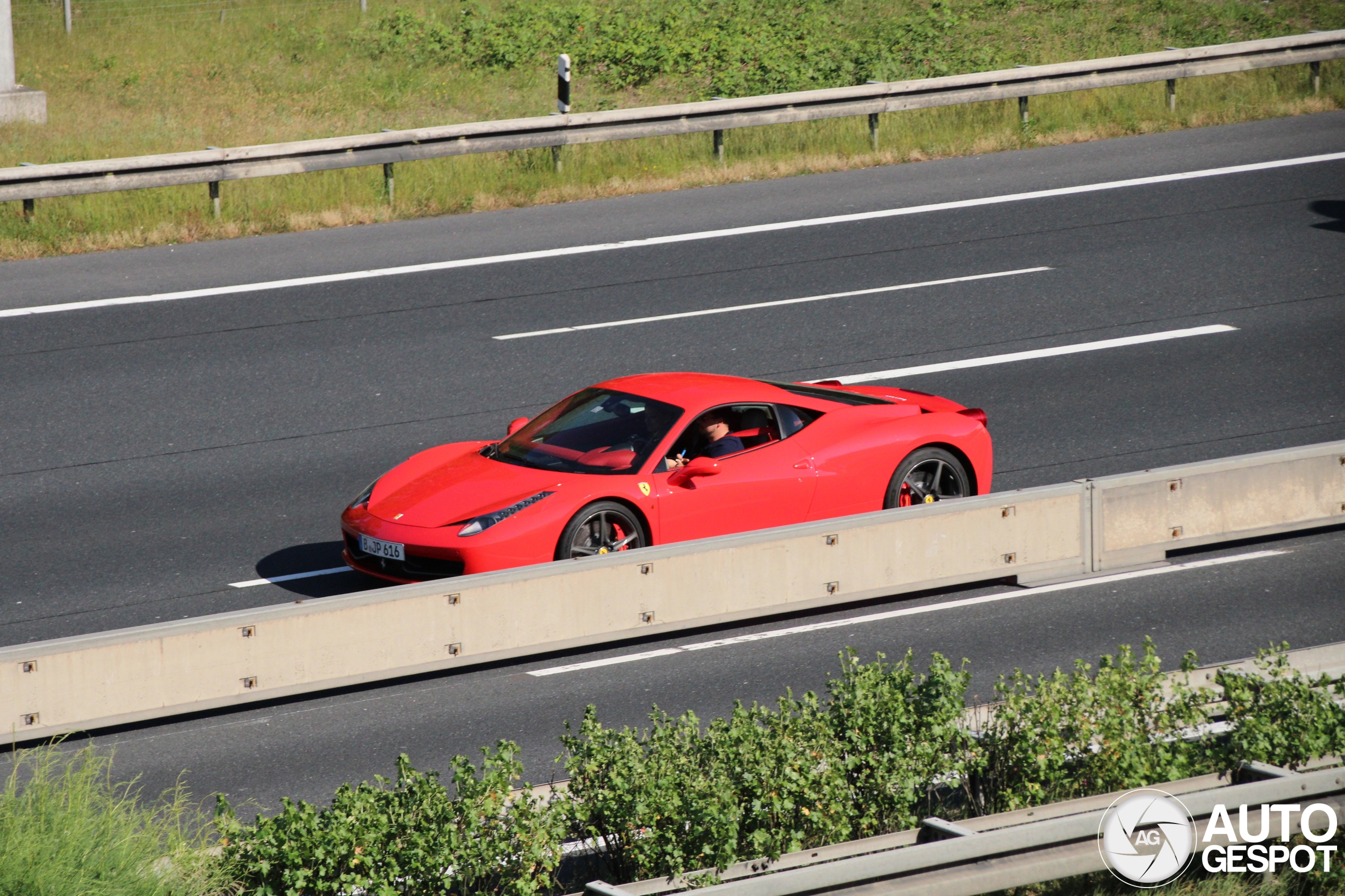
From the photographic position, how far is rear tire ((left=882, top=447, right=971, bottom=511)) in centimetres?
1127

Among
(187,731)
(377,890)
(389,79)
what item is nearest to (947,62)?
(389,79)

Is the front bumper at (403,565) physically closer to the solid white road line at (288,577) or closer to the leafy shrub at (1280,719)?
the solid white road line at (288,577)

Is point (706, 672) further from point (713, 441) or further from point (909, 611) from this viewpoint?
point (713, 441)

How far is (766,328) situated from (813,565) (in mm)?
6180

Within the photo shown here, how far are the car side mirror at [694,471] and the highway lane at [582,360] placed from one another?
2.32 meters

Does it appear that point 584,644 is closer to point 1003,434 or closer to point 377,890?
point 377,890

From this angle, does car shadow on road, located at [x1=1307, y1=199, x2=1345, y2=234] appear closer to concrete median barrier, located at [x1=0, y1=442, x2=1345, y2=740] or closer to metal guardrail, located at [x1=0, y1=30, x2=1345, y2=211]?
metal guardrail, located at [x1=0, y1=30, x2=1345, y2=211]

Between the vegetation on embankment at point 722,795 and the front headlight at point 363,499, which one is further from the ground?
the front headlight at point 363,499

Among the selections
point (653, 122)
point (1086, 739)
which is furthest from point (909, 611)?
point (653, 122)

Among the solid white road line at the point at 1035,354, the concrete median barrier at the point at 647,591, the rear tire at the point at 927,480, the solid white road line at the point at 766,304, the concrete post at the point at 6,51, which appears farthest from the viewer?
the concrete post at the point at 6,51

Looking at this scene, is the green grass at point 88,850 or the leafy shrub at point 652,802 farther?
the leafy shrub at point 652,802

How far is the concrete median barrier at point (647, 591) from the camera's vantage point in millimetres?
8328

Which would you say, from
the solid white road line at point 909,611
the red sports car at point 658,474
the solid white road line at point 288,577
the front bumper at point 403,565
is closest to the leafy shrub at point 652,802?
the solid white road line at point 909,611

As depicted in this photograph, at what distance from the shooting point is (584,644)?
9.50 meters
